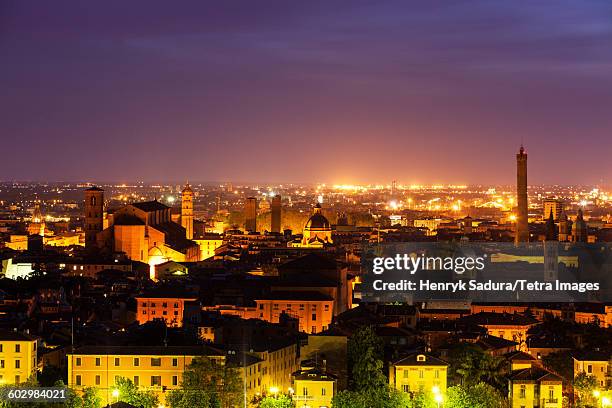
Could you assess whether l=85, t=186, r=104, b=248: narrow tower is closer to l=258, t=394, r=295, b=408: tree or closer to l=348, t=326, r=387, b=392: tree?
l=348, t=326, r=387, b=392: tree

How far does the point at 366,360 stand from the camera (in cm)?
2817

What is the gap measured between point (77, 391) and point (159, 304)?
11.4 m

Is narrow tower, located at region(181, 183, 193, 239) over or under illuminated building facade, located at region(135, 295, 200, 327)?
over

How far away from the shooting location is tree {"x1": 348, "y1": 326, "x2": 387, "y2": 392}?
2722 centimetres

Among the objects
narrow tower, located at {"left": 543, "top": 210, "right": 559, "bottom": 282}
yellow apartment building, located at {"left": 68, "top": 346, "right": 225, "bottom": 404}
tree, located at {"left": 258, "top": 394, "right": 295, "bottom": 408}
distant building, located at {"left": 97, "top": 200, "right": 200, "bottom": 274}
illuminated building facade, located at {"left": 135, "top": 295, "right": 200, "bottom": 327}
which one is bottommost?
tree, located at {"left": 258, "top": 394, "right": 295, "bottom": 408}

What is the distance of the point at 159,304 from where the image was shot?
3831 centimetres

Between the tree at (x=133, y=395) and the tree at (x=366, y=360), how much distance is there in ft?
11.6

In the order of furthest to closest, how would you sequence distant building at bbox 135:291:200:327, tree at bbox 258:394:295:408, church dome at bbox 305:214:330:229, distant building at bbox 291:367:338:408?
church dome at bbox 305:214:330:229 → distant building at bbox 135:291:200:327 → distant building at bbox 291:367:338:408 → tree at bbox 258:394:295:408

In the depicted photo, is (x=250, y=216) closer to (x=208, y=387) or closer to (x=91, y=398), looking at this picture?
(x=208, y=387)


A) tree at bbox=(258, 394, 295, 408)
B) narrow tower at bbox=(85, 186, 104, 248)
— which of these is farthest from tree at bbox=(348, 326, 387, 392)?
narrow tower at bbox=(85, 186, 104, 248)

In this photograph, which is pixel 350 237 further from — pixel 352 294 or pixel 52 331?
pixel 52 331

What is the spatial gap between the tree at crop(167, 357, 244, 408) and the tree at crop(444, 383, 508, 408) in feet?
11.3

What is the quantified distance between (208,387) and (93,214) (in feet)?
115

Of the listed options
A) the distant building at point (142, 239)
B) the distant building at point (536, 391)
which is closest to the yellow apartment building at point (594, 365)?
the distant building at point (536, 391)
